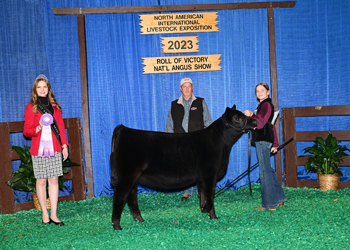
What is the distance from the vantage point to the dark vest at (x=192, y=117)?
200 inches

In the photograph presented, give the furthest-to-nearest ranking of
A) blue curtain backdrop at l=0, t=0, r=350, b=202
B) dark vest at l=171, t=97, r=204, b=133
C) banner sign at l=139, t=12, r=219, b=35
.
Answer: banner sign at l=139, t=12, r=219, b=35
blue curtain backdrop at l=0, t=0, r=350, b=202
dark vest at l=171, t=97, r=204, b=133

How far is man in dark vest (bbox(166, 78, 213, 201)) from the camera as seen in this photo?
5078mm

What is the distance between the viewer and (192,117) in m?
5.08

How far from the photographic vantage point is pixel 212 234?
323 centimetres

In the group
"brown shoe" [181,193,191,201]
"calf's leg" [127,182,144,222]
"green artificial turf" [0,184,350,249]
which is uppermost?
"calf's leg" [127,182,144,222]

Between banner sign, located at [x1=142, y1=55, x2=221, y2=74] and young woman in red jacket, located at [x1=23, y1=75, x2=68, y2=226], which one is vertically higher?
banner sign, located at [x1=142, y1=55, x2=221, y2=74]

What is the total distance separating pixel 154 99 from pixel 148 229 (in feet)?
9.01

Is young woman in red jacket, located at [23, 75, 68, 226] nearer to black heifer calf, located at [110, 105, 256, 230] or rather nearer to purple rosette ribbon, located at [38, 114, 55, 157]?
purple rosette ribbon, located at [38, 114, 55, 157]

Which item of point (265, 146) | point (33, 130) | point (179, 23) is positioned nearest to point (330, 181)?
point (265, 146)

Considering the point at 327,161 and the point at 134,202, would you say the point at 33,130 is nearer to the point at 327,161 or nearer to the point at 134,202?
the point at 134,202

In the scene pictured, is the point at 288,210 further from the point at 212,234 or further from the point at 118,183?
the point at 118,183

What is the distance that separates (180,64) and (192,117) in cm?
118

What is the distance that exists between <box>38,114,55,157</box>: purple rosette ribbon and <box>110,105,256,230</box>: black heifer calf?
0.83 metres

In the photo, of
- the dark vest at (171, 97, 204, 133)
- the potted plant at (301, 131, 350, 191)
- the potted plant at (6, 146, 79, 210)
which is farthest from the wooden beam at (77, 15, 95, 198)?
the potted plant at (301, 131, 350, 191)
